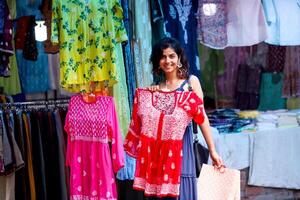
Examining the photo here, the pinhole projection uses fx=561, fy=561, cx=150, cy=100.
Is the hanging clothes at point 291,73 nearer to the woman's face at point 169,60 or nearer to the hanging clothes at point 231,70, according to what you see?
the hanging clothes at point 231,70

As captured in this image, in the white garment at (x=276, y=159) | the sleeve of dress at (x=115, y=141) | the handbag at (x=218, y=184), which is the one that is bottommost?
the white garment at (x=276, y=159)

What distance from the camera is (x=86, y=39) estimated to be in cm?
507

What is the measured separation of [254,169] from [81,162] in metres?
2.43

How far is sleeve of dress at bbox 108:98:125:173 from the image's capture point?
480 cm

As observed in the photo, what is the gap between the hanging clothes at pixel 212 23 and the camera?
236 inches

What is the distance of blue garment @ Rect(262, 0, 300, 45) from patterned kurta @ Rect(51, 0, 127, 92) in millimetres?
1927

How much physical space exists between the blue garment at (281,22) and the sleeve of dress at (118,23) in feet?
6.12

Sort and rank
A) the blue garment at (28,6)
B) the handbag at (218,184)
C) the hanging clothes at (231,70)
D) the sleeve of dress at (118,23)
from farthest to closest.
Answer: the hanging clothes at (231,70) → the blue garment at (28,6) → the sleeve of dress at (118,23) → the handbag at (218,184)

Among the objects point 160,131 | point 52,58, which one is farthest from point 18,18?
point 160,131

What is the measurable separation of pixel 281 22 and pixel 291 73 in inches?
53.6

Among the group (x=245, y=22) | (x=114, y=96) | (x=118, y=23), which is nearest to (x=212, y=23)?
(x=245, y=22)

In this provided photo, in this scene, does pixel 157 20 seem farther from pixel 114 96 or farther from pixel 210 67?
pixel 210 67

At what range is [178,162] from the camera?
13.3ft

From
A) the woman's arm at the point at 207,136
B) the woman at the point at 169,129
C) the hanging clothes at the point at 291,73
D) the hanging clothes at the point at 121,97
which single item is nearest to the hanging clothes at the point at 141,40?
the hanging clothes at the point at 121,97
